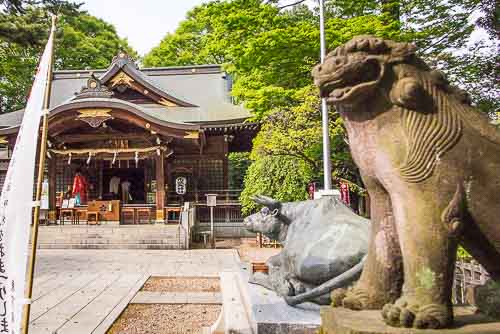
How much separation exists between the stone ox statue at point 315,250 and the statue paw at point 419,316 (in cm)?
94

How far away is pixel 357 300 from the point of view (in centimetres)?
187

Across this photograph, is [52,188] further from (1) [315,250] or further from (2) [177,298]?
(1) [315,250]

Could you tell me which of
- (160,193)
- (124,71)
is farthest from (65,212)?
(124,71)

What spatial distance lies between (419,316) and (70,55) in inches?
1406

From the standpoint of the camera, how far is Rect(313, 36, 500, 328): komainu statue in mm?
1580

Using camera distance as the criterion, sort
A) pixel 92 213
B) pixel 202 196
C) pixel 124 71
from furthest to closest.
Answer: pixel 124 71 < pixel 202 196 < pixel 92 213

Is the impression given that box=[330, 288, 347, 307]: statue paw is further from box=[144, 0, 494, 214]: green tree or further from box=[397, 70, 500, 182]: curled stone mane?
box=[144, 0, 494, 214]: green tree

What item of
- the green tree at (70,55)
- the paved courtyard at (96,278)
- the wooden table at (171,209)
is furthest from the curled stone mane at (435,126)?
the green tree at (70,55)

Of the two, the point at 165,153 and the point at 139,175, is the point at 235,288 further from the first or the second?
the point at 139,175

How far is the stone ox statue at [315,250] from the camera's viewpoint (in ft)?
8.73

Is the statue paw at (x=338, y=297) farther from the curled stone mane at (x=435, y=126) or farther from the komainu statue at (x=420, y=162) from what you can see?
the curled stone mane at (x=435, y=126)

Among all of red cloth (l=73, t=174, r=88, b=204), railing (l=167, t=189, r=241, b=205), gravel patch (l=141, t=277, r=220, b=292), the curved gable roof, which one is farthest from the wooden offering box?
gravel patch (l=141, t=277, r=220, b=292)

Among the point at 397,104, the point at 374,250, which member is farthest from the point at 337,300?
the point at 397,104

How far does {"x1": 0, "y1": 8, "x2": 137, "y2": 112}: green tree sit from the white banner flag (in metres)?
25.0
